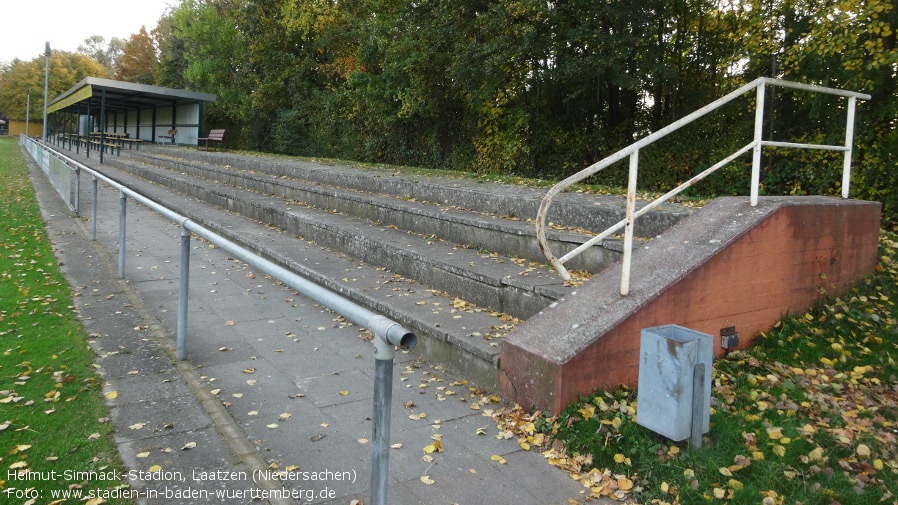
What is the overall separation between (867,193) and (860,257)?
5.48 metres

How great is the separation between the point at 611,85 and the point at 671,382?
12.4 metres

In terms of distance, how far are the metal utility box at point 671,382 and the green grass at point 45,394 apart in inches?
105

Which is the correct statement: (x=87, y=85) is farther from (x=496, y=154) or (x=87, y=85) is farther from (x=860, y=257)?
(x=860, y=257)

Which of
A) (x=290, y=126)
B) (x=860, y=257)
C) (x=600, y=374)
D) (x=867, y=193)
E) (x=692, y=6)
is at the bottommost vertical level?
(x=600, y=374)

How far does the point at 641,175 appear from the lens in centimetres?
1374

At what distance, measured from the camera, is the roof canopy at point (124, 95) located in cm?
2453

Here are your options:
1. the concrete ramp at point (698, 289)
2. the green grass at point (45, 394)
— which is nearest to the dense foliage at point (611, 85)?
the concrete ramp at point (698, 289)

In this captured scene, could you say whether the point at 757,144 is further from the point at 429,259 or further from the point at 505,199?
the point at 505,199

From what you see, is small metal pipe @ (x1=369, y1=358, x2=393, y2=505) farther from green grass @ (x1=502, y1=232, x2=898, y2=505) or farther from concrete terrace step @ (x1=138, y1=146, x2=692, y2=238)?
concrete terrace step @ (x1=138, y1=146, x2=692, y2=238)

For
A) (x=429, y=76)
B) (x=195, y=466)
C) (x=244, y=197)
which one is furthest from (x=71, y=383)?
(x=429, y=76)

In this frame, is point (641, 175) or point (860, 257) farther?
point (641, 175)

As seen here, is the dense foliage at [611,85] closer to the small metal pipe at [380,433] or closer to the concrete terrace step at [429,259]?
the concrete terrace step at [429,259]

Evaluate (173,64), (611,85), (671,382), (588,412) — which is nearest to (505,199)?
(588,412)

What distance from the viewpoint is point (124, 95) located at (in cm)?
2839
